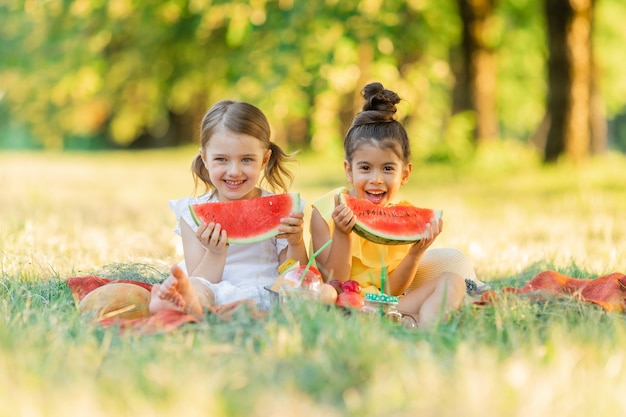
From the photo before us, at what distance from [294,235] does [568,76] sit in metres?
10.2

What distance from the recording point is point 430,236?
405 cm

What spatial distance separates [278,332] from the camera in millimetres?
3188

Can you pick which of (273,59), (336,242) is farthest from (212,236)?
(273,59)

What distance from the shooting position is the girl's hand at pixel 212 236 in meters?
4.14

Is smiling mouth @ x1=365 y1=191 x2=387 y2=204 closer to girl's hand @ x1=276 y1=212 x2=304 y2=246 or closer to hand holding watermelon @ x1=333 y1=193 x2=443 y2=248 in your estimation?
hand holding watermelon @ x1=333 y1=193 x2=443 y2=248

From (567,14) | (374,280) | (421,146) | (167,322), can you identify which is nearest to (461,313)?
(374,280)

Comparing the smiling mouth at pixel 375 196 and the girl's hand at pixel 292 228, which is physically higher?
the smiling mouth at pixel 375 196

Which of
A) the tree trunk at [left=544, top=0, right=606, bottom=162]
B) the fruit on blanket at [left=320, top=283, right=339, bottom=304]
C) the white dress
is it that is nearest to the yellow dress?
the white dress

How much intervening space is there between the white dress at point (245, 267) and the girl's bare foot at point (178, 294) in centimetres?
46

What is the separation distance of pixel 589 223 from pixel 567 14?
6227 millimetres

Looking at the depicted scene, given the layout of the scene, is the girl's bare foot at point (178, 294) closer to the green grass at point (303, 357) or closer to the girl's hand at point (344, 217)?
the green grass at point (303, 357)

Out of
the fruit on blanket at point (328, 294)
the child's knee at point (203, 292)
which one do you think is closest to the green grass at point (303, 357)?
the fruit on blanket at point (328, 294)

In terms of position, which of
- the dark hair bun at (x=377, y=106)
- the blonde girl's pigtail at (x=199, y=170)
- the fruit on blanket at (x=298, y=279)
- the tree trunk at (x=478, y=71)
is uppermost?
the tree trunk at (x=478, y=71)

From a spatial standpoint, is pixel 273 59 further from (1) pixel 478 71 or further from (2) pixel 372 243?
(2) pixel 372 243
